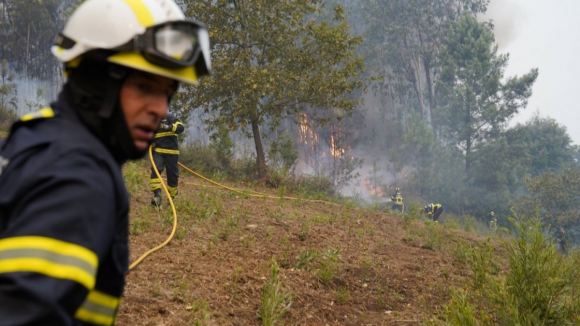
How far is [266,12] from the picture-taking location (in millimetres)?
17406

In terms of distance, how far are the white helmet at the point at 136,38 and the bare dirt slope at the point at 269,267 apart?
2651 mm

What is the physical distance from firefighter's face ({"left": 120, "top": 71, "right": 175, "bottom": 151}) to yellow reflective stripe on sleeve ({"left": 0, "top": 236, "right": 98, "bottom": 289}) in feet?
1.30

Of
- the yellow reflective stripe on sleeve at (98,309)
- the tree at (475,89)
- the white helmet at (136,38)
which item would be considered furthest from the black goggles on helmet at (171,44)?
the tree at (475,89)

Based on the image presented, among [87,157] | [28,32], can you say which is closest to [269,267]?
[87,157]

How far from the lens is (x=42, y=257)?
3.35 ft

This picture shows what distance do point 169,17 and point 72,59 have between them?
0.32m

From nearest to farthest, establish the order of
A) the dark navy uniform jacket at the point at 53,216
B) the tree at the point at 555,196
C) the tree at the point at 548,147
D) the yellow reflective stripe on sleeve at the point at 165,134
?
the dark navy uniform jacket at the point at 53,216
the yellow reflective stripe on sleeve at the point at 165,134
the tree at the point at 555,196
the tree at the point at 548,147

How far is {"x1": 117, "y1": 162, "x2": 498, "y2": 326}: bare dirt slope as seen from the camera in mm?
4793

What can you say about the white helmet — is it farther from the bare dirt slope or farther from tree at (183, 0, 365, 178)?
tree at (183, 0, 365, 178)

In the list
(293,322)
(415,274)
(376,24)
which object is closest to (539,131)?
(376,24)

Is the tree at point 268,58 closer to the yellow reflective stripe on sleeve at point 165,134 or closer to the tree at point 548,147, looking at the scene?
the yellow reflective stripe on sleeve at point 165,134

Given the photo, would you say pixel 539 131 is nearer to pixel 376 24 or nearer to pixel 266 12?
pixel 376 24

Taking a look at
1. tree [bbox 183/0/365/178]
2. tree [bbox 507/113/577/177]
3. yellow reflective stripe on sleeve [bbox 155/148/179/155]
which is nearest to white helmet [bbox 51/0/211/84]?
yellow reflective stripe on sleeve [bbox 155/148/179/155]

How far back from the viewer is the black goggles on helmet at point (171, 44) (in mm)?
1307
